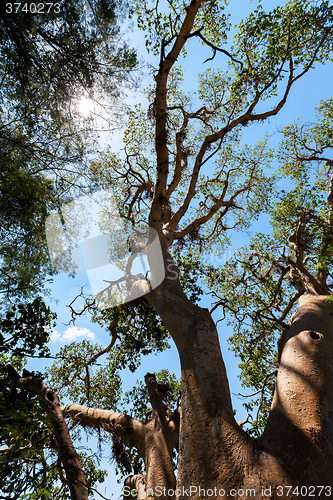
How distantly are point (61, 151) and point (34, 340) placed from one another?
2.61 meters

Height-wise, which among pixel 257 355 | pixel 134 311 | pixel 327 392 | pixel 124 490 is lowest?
pixel 124 490

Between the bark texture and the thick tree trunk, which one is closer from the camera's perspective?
the thick tree trunk

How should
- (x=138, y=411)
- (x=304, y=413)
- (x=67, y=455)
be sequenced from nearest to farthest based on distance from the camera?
(x=304, y=413) < (x=67, y=455) < (x=138, y=411)

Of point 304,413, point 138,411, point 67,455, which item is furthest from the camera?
point 138,411

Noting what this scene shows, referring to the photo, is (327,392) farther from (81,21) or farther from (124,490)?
(81,21)

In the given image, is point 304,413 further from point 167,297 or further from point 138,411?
point 138,411

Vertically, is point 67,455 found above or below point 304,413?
above

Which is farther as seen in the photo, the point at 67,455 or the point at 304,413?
the point at 67,455

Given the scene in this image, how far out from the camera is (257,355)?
633 cm

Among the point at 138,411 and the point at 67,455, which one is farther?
the point at 138,411

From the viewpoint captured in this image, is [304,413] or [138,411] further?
[138,411]

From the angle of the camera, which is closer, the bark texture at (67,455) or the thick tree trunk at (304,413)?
the thick tree trunk at (304,413)

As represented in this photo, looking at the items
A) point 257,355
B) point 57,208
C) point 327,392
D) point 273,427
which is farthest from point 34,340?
point 257,355

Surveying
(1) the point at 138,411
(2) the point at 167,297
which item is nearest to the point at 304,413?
(2) the point at 167,297
